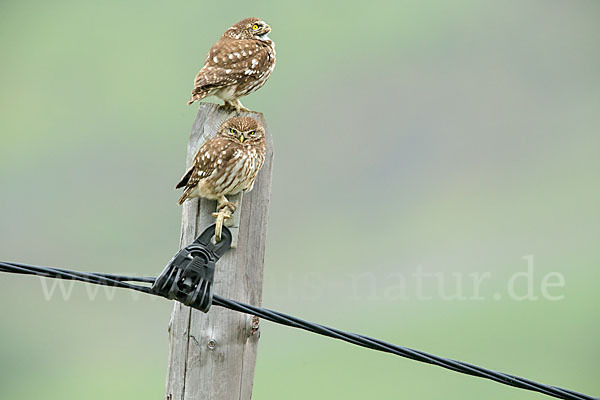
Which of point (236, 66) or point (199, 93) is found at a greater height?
point (236, 66)

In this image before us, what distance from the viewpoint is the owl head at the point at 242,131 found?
8.89 feet

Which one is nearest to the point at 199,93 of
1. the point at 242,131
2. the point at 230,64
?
the point at 230,64

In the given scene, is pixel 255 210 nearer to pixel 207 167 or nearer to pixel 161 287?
pixel 207 167

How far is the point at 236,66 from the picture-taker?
336 centimetres

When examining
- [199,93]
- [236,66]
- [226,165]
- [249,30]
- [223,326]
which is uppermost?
[249,30]

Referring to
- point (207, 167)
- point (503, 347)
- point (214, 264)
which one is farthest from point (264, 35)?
point (503, 347)

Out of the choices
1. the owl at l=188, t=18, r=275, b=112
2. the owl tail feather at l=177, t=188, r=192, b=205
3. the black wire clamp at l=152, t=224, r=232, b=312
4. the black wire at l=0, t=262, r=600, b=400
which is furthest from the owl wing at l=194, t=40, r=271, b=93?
the black wire at l=0, t=262, r=600, b=400

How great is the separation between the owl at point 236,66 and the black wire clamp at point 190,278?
0.85 m

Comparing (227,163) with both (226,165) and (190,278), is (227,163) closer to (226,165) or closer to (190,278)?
(226,165)

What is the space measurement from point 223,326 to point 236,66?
1.25 meters

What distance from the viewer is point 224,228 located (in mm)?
2621

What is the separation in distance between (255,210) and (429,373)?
303 inches

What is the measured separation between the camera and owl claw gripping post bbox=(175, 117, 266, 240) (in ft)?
8.64

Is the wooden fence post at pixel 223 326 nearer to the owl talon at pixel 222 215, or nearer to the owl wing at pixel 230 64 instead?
the owl talon at pixel 222 215
